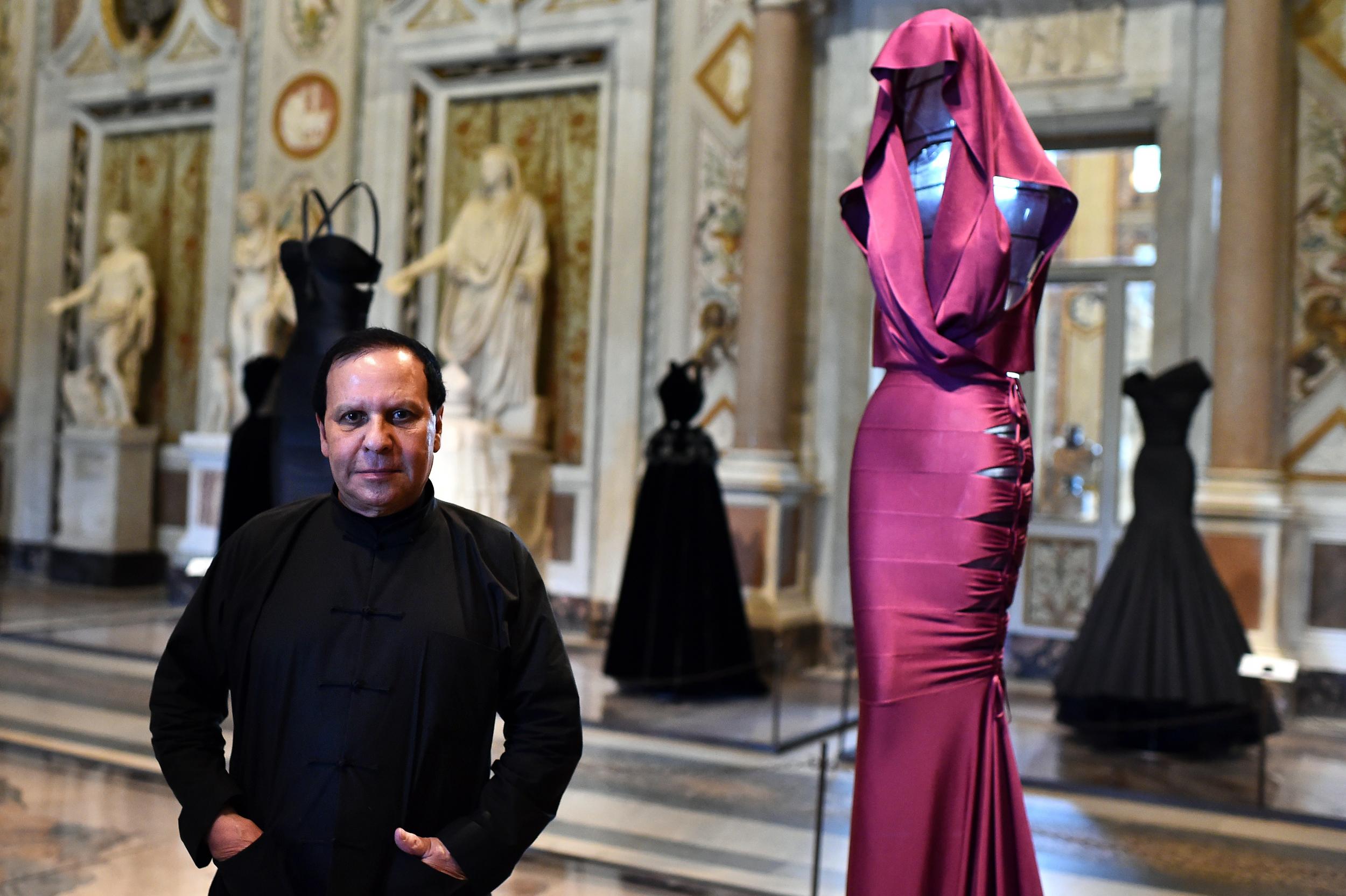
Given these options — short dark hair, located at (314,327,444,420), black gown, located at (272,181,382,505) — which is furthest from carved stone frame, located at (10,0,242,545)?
short dark hair, located at (314,327,444,420)

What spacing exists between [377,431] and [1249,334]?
5.69m

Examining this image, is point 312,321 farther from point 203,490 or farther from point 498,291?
point 203,490

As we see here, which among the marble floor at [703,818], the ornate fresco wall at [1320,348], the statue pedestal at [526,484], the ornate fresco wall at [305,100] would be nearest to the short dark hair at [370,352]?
the marble floor at [703,818]

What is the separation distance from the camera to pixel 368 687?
1.68 m

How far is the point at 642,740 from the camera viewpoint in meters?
5.39

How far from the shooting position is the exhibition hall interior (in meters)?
1.75

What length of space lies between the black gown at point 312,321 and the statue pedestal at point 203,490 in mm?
5121

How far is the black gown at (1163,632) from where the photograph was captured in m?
5.38

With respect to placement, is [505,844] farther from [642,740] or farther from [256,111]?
[256,111]

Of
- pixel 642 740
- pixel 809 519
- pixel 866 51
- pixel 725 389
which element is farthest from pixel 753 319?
pixel 642 740

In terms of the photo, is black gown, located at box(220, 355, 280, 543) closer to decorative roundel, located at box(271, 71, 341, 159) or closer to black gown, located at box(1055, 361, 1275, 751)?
decorative roundel, located at box(271, 71, 341, 159)

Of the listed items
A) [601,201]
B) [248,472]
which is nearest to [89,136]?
[601,201]

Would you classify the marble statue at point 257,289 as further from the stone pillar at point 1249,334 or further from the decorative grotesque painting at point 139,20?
the stone pillar at point 1249,334

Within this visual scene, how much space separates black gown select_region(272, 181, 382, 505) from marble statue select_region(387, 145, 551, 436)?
4.22m
